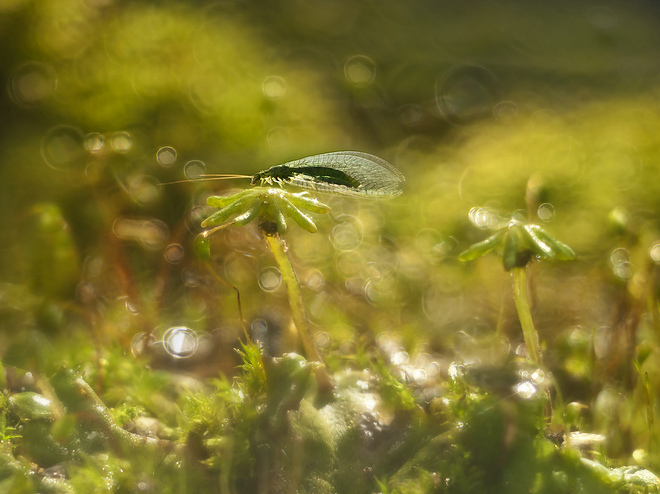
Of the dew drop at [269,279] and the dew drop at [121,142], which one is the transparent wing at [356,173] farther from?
the dew drop at [121,142]

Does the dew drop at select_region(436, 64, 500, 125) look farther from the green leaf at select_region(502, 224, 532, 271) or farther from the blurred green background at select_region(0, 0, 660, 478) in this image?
the green leaf at select_region(502, 224, 532, 271)

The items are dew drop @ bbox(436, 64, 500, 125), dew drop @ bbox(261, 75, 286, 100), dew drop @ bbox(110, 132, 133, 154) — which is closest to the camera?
dew drop @ bbox(110, 132, 133, 154)

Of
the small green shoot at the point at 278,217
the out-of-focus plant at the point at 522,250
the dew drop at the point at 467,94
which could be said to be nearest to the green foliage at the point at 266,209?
the small green shoot at the point at 278,217

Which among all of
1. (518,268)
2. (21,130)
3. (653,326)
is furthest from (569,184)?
(21,130)

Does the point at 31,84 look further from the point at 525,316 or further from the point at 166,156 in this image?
the point at 525,316

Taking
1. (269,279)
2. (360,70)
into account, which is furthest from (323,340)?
(360,70)

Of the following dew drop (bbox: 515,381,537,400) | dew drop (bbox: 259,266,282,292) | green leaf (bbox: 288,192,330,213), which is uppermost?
dew drop (bbox: 259,266,282,292)

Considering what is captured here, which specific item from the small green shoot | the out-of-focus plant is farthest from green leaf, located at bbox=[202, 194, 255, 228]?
the out-of-focus plant
